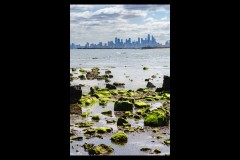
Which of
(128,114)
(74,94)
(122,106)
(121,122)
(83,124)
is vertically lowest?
(83,124)

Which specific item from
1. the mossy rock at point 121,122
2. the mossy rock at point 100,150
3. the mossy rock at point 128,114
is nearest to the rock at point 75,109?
the mossy rock at point 128,114

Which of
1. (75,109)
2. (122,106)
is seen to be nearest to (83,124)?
(122,106)

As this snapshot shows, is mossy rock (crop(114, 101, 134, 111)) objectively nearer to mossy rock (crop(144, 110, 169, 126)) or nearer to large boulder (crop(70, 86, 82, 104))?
mossy rock (crop(144, 110, 169, 126))

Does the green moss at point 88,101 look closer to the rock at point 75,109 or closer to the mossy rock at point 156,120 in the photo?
the rock at point 75,109

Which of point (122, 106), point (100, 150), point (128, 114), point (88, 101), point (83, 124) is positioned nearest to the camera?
point (100, 150)

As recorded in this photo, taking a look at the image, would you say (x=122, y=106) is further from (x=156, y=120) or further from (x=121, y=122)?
(x=156, y=120)

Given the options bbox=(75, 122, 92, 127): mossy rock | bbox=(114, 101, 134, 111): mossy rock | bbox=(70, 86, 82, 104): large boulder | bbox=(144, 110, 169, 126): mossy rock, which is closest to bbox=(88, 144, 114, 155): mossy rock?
bbox=(75, 122, 92, 127): mossy rock

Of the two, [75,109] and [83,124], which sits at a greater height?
[75,109]
